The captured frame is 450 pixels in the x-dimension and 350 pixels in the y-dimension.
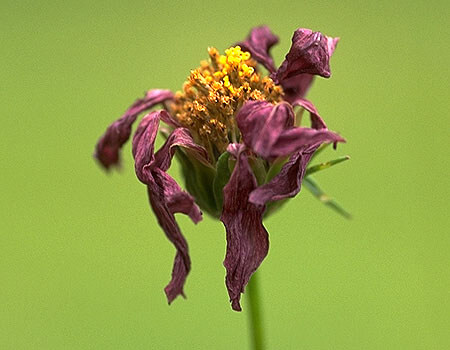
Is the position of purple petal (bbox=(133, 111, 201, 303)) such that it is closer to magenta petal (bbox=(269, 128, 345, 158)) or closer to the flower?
the flower

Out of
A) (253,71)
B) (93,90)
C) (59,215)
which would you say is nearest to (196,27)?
(93,90)

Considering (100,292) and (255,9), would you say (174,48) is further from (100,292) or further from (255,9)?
(100,292)

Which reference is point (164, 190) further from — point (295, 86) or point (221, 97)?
point (295, 86)

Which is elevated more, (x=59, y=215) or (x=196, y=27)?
(x=196, y=27)

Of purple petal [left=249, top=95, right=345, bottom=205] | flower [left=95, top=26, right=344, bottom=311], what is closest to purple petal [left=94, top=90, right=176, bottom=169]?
flower [left=95, top=26, right=344, bottom=311]

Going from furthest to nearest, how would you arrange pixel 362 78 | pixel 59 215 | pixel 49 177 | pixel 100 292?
pixel 362 78, pixel 49 177, pixel 59 215, pixel 100 292

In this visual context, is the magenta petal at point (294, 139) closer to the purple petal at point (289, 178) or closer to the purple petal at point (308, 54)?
the purple petal at point (289, 178)

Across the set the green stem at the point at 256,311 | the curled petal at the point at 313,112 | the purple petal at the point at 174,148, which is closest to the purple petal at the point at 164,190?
the purple petal at the point at 174,148
